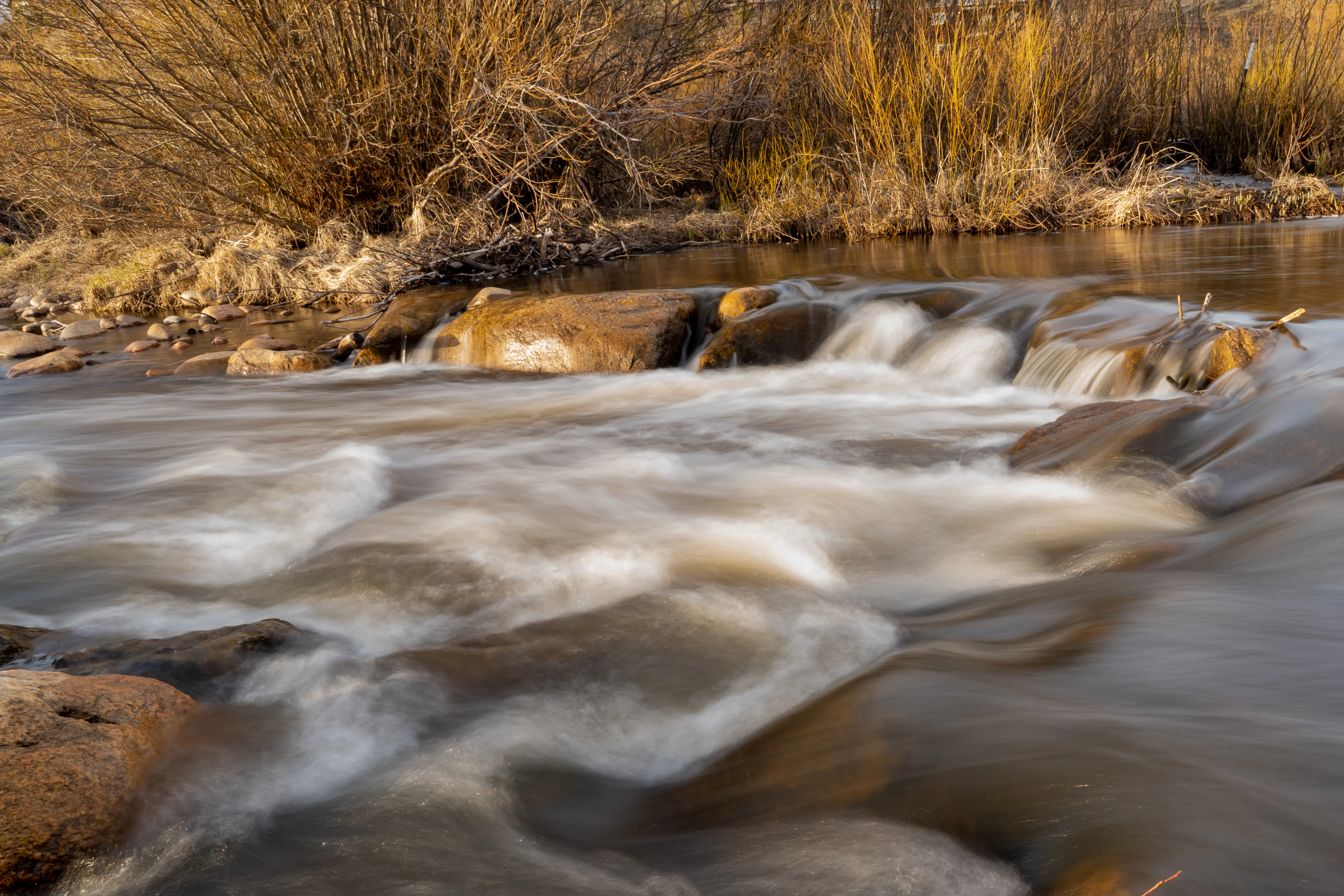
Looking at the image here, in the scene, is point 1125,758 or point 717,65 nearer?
point 1125,758

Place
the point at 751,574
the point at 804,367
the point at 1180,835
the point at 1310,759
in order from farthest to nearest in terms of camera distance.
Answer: the point at 804,367, the point at 751,574, the point at 1310,759, the point at 1180,835

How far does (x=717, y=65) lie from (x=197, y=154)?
237 inches

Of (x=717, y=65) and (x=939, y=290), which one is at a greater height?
(x=717, y=65)

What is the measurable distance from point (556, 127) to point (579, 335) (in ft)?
14.3

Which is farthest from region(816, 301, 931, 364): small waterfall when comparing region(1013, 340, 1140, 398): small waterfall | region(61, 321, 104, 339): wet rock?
region(61, 321, 104, 339): wet rock

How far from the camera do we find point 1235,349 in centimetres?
420

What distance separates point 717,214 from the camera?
1212 cm

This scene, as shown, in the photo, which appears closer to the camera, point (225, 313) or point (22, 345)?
point (22, 345)

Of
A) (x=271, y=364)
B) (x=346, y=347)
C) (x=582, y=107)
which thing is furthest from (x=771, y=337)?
(x=582, y=107)

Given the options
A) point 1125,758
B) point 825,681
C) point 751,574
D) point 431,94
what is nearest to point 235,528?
point 751,574

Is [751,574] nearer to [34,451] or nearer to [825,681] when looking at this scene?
[825,681]

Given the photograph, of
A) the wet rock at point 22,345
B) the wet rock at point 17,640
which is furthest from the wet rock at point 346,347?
the wet rock at point 17,640

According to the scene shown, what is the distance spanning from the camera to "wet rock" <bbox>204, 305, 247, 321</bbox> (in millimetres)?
9508

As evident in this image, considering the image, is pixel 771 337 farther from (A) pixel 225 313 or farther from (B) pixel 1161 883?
(A) pixel 225 313
